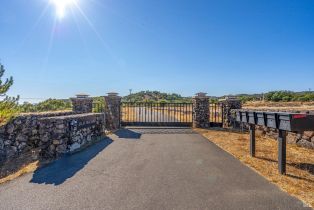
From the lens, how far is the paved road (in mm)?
4250

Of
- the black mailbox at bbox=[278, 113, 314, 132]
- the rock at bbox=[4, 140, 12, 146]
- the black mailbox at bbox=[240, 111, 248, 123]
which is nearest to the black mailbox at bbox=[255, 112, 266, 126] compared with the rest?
the black mailbox at bbox=[240, 111, 248, 123]

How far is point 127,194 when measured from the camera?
4.64 m

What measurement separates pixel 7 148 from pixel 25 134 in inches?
30.6

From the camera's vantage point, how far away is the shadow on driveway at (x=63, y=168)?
5516 mm

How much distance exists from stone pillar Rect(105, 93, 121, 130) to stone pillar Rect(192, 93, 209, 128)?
14.7 ft

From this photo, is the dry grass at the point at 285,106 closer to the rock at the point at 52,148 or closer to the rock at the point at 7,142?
the rock at the point at 52,148

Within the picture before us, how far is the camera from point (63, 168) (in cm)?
638

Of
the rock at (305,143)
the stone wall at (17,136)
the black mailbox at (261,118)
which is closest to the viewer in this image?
the black mailbox at (261,118)

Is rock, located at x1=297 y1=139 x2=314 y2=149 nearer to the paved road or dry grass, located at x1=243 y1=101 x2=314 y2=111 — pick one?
dry grass, located at x1=243 y1=101 x2=314 y2=111

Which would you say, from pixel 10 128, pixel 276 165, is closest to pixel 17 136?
pixel 10 128

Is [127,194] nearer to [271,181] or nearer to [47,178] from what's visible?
[47,178]

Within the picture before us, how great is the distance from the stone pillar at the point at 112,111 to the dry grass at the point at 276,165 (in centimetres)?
580

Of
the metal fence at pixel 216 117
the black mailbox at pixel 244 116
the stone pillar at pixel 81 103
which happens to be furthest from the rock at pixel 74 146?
the metal fence at pixel 216 117

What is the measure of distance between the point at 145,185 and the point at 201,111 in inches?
400
